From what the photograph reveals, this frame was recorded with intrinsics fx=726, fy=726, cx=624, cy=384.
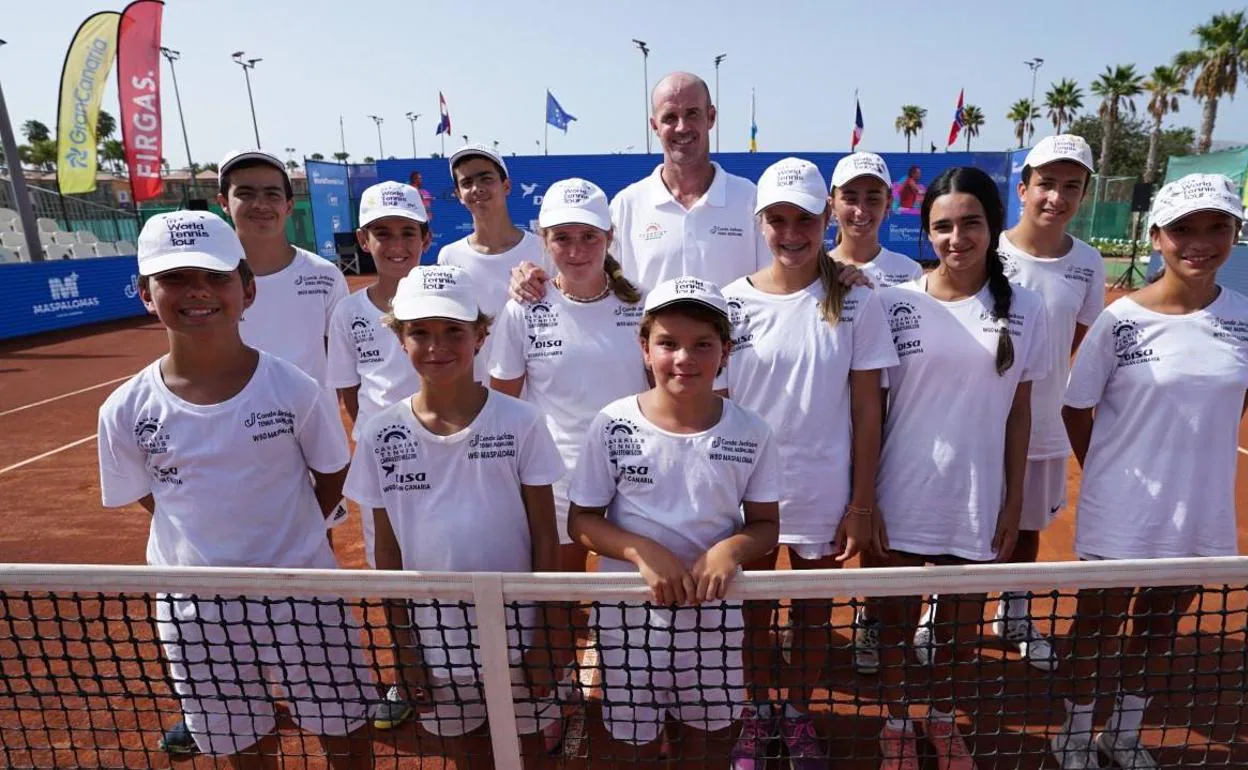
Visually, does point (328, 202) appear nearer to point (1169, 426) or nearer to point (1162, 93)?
point (1169, 426)

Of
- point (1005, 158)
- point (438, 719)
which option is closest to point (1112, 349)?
point (438, 719)

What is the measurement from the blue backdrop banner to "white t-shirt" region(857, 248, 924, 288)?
23.0 metres

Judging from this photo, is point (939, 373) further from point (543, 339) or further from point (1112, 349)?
point (543, 339)

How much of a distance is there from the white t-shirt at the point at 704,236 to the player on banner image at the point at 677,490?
1.22 metres

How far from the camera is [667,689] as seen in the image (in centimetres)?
227

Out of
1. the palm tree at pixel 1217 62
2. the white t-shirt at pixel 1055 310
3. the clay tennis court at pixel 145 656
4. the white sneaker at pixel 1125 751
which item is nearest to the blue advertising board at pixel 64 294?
the clay tennis court at pixel 145 656

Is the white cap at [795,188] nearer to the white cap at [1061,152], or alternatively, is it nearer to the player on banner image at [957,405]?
the player on banner image at [957,405]

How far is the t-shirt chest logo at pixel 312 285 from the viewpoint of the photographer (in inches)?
137

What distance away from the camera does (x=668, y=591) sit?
1.95 m

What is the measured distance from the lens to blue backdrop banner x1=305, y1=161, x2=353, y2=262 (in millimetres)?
23328

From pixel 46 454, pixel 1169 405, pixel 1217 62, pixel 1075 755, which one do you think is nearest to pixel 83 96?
pixel 46 454

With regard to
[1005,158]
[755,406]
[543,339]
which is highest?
[1005,158]

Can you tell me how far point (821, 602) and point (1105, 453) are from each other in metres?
1.22

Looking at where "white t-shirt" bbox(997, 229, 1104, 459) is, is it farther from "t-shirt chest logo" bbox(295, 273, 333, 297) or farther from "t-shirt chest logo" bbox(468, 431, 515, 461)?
"t-shirt chest logo" bbox(295, 273, 333, 297)
